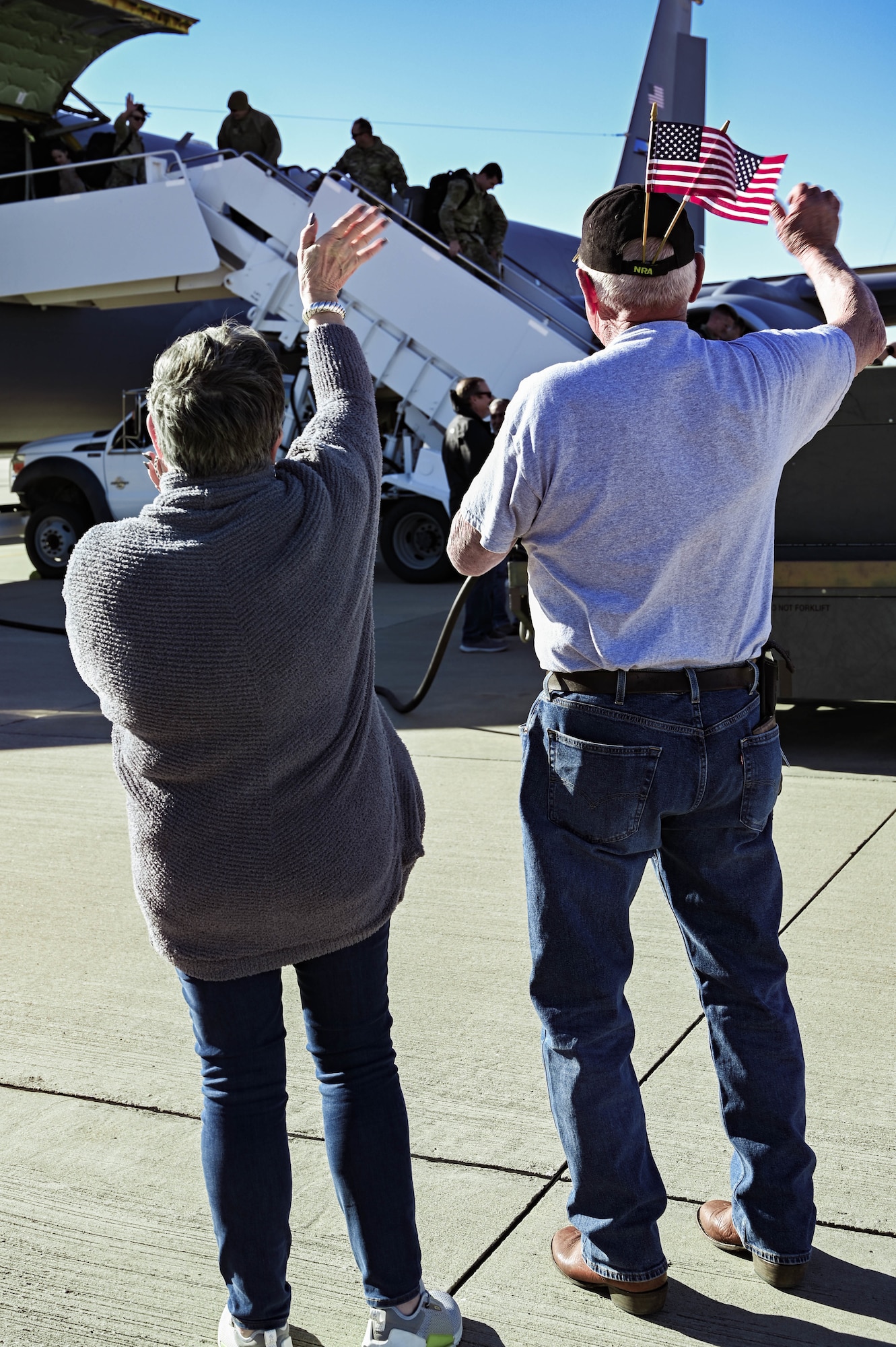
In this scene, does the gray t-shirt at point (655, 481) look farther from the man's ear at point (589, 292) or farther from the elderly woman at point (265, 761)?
the elderly woman at point (265, 761)

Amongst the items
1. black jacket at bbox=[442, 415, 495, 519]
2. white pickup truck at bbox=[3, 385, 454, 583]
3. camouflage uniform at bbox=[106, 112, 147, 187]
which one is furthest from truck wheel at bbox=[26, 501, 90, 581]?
black jacket at bbox=[442, 415, 495, 519]

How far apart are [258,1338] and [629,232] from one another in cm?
198

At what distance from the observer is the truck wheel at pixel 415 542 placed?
12812mm

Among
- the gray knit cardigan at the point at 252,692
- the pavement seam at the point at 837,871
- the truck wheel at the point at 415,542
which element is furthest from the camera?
the truck wheel at the point at 415,542

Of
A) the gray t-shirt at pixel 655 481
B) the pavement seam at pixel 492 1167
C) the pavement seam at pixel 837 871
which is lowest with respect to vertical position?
the pavement seam at pixel 837 871

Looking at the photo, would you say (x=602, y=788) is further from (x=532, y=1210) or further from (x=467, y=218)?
(x=467, y=218)

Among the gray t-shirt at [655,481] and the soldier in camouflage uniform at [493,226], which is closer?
the gray t-shirt at [655,481]

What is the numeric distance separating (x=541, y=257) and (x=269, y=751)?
2436 centimetres

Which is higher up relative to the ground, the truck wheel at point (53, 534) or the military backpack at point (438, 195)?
the military backpack at point (438, 195)

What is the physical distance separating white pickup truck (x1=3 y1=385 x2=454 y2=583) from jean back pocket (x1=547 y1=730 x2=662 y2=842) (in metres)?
10.3

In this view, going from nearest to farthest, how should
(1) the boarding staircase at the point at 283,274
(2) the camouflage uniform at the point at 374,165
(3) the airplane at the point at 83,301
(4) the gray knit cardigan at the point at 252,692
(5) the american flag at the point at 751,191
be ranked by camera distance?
1. (4) the gray knit cardigan at the point at 252,692
2. (5) the american flag at the point at 751,191
3. (1) the boarding staircase at the point at 283,274
4. (2) the camouflage uniform at the point at 374,165
5. (3) the airplane at the point at 83,301

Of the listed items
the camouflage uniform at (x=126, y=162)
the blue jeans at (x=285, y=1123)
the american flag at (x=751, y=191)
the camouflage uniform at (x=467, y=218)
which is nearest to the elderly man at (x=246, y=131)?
the camouflage uniform at (x=126, y=162)

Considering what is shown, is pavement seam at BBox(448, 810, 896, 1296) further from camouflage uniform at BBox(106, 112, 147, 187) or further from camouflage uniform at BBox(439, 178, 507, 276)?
camouflage uniform at BBox(106, 112, 147, 187)

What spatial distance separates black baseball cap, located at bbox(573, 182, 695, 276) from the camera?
83.6 inches
